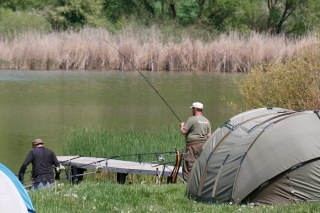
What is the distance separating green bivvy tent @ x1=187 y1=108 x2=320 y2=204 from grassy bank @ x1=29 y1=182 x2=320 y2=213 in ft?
0.89

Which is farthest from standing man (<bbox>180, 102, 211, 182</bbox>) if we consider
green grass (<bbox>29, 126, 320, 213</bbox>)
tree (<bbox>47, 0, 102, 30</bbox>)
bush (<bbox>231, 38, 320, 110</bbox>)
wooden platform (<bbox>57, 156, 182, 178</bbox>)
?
tree (<bbox>47, 0, 102, 30</bbox>)

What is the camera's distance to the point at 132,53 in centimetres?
3822

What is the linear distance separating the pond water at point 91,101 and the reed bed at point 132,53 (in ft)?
3.75

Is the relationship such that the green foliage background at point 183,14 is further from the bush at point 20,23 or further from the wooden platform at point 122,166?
the wooden platform at point 122,166

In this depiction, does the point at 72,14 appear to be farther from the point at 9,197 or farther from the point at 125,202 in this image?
the point at 9,197

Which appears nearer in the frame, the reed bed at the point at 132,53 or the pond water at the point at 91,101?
the pond water at the point at 91,101

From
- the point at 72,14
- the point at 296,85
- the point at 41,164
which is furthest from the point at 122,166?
the point at 72,14

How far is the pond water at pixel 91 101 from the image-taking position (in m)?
20.7

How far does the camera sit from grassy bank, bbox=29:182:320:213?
8.01 meters

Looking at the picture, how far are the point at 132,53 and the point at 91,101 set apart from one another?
34.9 feet

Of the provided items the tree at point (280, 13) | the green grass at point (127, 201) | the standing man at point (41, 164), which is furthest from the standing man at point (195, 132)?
the tree at point (280, 13)

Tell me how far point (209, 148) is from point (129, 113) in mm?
15130

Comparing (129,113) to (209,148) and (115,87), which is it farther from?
(209,148)

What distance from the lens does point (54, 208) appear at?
26.0 ft
